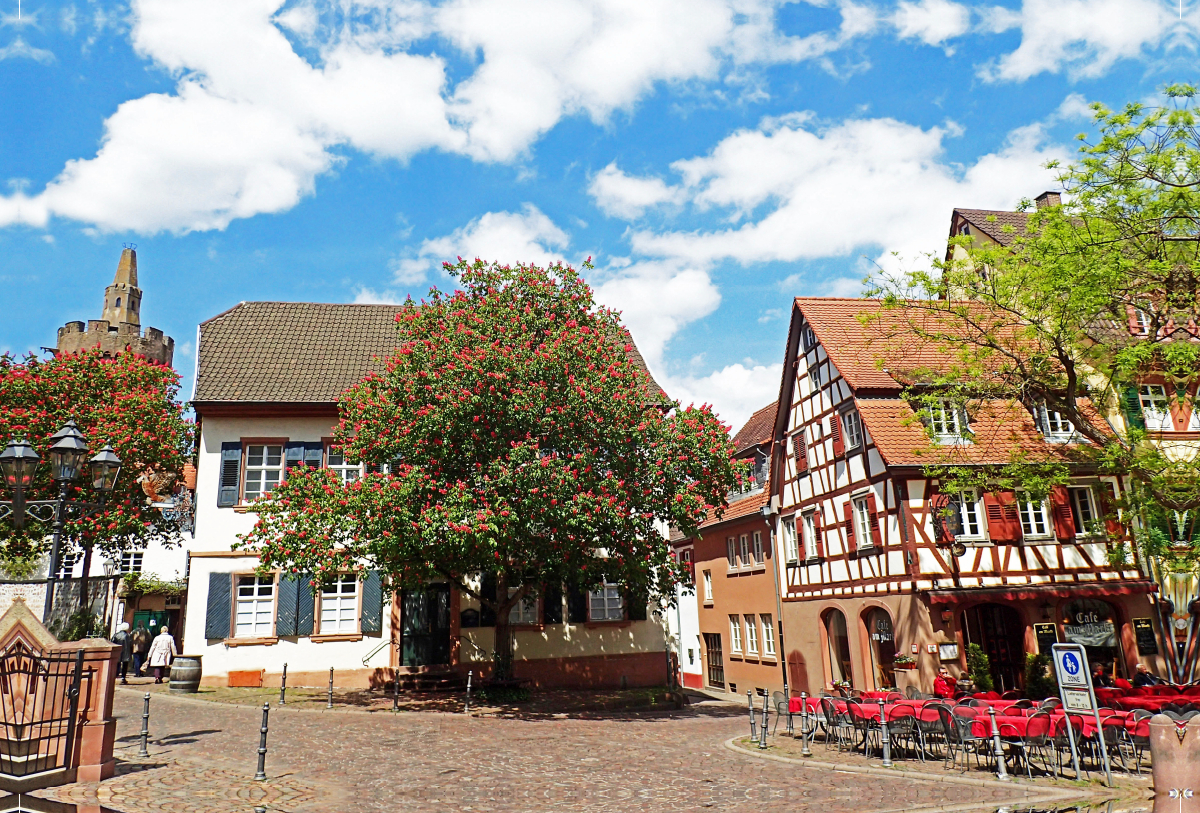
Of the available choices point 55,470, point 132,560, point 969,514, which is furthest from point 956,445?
point 132,560

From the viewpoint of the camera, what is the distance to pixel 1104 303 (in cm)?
1580

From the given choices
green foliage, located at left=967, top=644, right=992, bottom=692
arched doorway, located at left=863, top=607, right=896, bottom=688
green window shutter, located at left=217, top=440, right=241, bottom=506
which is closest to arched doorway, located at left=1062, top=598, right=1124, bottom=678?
green foliage, located at left=967, top=644, right=992, bottom=692

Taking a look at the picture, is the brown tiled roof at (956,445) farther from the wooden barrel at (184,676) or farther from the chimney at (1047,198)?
the wooden barrel at (184,676)

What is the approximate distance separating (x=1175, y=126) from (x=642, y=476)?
11.9 m

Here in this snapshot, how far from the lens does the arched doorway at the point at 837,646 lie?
22438 mm

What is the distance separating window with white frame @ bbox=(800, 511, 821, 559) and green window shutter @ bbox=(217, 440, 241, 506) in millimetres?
15717

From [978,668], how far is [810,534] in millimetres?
6150

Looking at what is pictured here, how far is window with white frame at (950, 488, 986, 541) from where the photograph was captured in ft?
64.7

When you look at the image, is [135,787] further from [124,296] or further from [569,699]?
[124,296]

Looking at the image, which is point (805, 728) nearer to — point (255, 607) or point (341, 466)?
point (341, 466)

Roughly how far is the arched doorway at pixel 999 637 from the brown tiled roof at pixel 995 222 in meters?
11.3

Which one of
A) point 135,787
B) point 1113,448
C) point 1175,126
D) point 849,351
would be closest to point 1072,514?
point 1113,448

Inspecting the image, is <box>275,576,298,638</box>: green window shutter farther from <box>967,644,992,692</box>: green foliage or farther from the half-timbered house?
<box>967,644,992,692</box>: green foliage

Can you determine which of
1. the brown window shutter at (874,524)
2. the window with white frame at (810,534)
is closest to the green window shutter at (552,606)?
the window with white frame at (810,534)
